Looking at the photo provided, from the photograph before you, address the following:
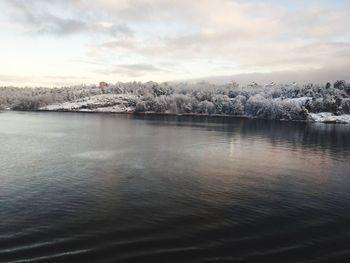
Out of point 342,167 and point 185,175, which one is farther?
point 342,167

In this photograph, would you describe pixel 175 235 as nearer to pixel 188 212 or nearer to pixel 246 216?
pixel 188 212

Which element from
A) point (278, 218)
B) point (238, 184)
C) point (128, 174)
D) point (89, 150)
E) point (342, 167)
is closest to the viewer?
point (278, 218)

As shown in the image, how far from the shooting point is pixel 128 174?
211 feet

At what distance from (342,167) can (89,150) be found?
56.6 metres

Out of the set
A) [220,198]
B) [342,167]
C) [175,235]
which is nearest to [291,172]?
[342,167]

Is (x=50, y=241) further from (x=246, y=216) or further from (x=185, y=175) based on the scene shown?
(x=185, y=175)

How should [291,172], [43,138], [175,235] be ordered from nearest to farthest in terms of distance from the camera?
[175,235] → [291,172] → [43,138]

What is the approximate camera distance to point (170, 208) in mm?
45688

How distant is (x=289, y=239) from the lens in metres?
36.8

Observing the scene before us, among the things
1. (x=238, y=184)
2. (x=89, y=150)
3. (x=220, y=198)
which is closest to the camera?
(x=220, y=198)

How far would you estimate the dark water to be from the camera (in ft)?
109

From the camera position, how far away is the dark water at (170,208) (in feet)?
109

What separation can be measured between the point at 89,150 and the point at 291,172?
154 feet

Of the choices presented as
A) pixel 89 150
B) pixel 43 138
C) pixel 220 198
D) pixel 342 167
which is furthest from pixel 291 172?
pixel 43 138
